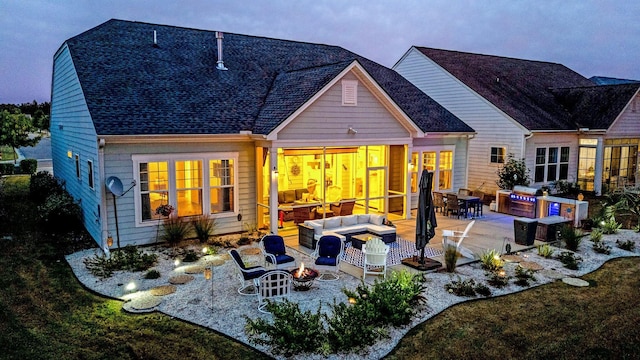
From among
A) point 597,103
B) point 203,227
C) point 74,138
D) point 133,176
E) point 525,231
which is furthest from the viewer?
point 597,103

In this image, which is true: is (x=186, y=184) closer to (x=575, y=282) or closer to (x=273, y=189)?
(x=273, y=189)

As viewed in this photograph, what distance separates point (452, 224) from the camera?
16.3 m

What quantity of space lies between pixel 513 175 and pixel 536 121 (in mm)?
3673

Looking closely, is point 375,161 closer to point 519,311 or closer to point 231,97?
point 231,97

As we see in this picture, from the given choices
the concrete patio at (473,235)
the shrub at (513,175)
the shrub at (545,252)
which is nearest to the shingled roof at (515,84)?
the shrub at (513,175)

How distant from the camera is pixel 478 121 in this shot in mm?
21859

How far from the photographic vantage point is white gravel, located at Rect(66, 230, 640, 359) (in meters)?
7.92

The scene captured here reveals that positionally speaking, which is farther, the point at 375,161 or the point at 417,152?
the point at 417,152

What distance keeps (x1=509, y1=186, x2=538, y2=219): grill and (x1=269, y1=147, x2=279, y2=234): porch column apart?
1031cm

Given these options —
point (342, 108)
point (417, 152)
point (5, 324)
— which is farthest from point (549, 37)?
point (5, 324)

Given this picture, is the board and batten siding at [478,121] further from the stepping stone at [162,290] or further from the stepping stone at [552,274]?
the stepping stone at [162,290]

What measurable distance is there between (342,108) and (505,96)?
1228 cm

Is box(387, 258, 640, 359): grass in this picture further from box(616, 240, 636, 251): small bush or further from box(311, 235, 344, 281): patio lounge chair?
box(616, 240, 636, 251): small bush

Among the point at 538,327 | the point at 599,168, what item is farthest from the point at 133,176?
the point at 599,168
